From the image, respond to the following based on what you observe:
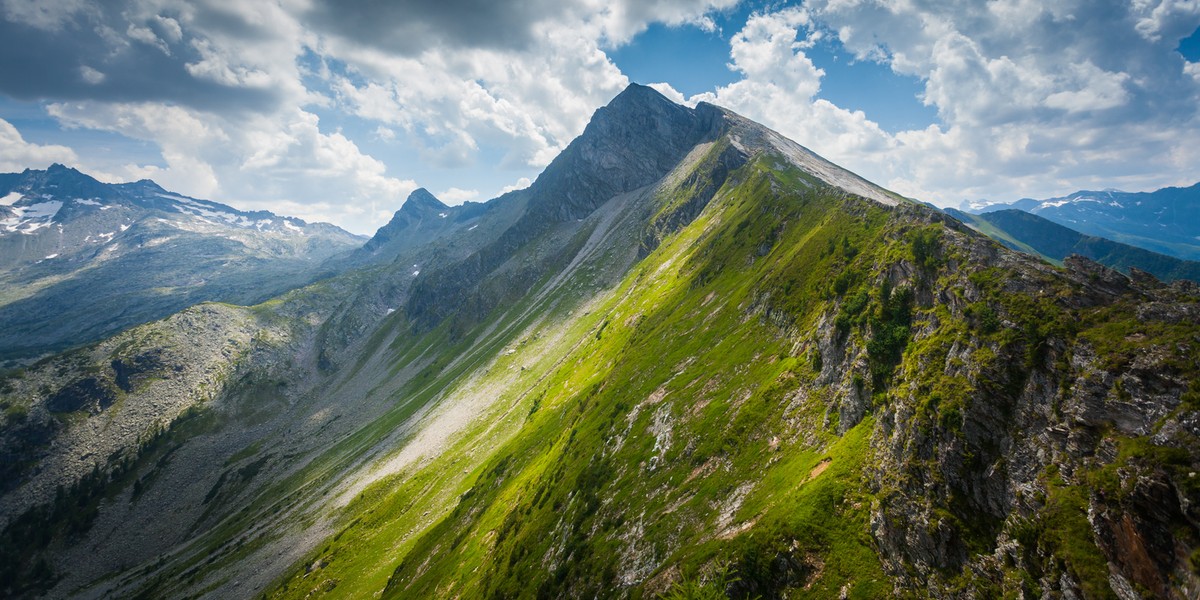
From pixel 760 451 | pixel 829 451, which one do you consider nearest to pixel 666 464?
pixel 760 451

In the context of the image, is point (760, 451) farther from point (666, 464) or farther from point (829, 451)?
point (666, 464)

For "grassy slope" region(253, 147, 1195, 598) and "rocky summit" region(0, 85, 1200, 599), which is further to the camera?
"grassy slope" region(253, 147, 1195, 598)

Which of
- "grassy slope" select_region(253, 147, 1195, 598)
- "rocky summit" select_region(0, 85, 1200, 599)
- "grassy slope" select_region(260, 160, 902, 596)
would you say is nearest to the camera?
"rocky summit" select_region(0, 85, 1200, 599)

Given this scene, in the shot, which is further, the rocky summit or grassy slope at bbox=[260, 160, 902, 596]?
grassy slope at bbox=[260, 160, 902, 596]

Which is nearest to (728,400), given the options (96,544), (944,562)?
(944,562)

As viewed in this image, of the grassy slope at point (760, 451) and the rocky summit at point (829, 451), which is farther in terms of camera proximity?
the grassy slope at point (760, 451)

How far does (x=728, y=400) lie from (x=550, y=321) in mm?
136549

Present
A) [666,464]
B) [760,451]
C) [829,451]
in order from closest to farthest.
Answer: [829,451]
[760,451]
[666,464]

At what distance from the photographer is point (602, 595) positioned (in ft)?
121

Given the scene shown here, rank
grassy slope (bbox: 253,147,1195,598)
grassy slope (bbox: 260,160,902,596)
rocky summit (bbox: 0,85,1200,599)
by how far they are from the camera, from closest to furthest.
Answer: rocky summit (bbox: 0,85,1200,599), grassy slope (bbox: 253,147,1195,598), grassy slope (bbox: 260,160,902,596)

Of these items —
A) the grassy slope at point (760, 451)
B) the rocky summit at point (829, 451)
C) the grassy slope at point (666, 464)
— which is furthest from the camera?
the grassy slope at point (666, 464)

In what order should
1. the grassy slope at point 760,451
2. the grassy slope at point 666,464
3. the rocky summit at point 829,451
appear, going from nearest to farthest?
1. the rocky summit at point 829,451
2. the grassy slope at point 760,451
3. the grassy slope at point 666,464

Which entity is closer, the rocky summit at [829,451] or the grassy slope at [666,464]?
the rocky summit at [829,451]

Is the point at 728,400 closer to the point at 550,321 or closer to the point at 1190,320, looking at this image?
the point at 1190,320
